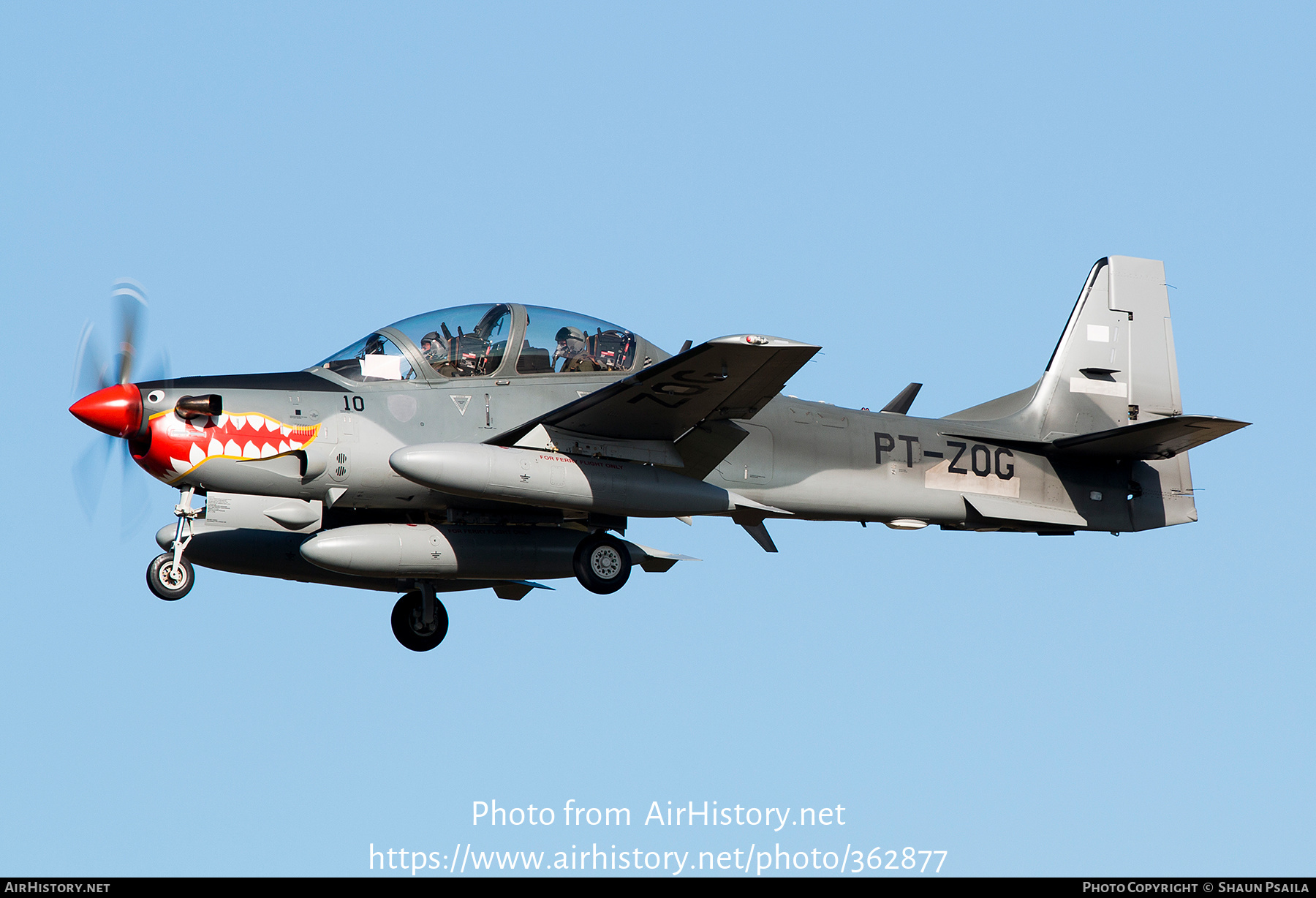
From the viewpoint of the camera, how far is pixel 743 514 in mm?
15195

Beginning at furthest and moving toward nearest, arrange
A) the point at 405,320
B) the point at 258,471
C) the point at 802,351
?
the point at 405,320
the point at 258,471
the point at 802,351

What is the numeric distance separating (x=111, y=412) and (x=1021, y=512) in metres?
9.75

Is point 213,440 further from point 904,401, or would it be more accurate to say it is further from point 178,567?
point 904,401

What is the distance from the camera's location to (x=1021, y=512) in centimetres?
1630

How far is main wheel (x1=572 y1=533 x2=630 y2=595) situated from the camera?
14.3 meters

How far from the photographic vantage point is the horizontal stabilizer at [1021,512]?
16.1m

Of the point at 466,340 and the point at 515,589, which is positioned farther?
the point at 515,589

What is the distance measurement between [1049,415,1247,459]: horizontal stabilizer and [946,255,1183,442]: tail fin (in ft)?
2.15

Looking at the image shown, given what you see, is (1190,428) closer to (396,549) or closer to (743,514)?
(743,514)

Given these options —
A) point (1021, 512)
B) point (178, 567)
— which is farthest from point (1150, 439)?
point (178, 567)

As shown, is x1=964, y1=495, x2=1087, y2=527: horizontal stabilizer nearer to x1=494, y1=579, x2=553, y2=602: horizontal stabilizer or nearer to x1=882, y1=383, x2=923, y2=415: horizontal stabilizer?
x1=882, y1=383, x2=923, y2=415: horizontal stabilizer
